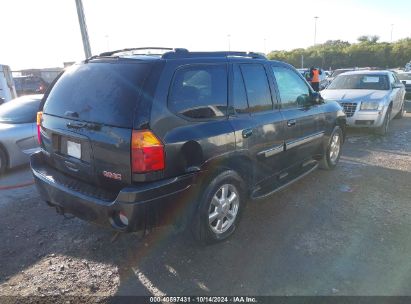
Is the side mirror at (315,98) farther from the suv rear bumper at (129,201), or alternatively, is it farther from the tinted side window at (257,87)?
the suv rear bumper at (129,201)

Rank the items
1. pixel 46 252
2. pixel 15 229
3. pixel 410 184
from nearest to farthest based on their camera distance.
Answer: pixel 46 252, pixel 15 229, pixel 410 184

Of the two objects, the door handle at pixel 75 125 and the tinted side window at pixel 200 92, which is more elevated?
the tinted side window at pixel 200 92

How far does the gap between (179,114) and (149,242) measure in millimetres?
1491

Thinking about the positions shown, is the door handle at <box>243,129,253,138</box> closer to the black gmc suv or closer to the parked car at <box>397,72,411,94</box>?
the black gmc suv

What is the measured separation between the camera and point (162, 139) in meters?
2.82

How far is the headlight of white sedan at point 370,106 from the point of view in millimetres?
8102

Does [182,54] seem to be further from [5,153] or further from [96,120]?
[5,153]

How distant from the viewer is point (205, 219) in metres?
3.26

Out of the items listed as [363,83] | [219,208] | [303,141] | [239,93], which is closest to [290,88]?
[303,141]

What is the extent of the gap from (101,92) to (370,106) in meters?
7.08

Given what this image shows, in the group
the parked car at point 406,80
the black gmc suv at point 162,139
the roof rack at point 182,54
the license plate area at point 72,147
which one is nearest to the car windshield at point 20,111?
the black gmc suv at point 162,139

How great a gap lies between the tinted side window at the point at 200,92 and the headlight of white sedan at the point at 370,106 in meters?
5.87

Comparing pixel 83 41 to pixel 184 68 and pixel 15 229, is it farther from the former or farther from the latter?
pixel 184 68

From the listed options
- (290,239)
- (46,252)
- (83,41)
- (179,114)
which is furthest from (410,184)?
(83,41)
